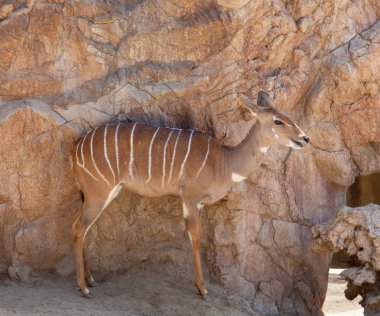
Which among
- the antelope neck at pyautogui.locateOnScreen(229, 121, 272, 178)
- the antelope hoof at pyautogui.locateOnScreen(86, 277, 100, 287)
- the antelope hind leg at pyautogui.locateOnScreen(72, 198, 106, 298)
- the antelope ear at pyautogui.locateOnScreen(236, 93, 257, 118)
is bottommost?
the antelope hoof at pyautogui.locateOnScreen(86, 277, 100, 287)

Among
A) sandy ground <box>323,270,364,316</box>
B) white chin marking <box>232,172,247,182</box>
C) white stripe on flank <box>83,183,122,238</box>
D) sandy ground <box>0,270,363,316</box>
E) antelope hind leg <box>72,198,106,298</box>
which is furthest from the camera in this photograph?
sandy ground <box>323,270,364,316</box>

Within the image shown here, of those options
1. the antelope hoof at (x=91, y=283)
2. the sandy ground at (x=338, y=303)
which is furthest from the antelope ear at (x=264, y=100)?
the sandy ground at (x=338, y=303)

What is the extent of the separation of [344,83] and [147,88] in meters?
1.93

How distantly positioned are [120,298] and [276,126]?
1917mm

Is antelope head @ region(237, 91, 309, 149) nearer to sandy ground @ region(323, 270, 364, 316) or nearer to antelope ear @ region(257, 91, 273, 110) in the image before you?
antelope ear @ region(257, 91, 273, 110)

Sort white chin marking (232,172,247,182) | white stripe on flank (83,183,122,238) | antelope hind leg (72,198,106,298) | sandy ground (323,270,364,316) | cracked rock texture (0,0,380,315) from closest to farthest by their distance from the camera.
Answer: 1. antelope hind leg (72,198,106,298)
2. white stripe on flank (83,183,122,238)
3. cracked rock texture (0,0,380,315)
4. white chin marking (232,172,247,182)
5. sandy ground (323,270,364,316)

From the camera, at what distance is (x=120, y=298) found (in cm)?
593

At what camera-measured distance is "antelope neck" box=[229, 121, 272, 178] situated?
617 cm

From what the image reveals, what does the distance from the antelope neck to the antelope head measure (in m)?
0.05

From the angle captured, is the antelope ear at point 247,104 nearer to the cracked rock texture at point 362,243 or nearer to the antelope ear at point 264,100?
the antelope ear at point 264,100

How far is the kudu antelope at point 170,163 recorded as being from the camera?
19.6ft

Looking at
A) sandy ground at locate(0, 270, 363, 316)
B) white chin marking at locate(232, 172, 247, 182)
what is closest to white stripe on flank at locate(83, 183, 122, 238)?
sandy ground at locate(0, 270, 363, 316)

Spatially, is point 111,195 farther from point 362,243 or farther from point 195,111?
point 362,243

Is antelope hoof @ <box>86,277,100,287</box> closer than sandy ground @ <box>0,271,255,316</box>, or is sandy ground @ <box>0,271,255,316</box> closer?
sandy ground @ <box>0,271,255,316</box>
